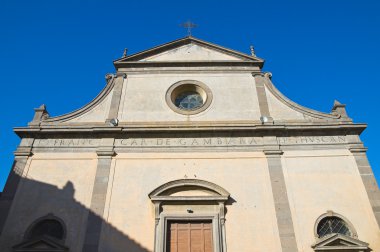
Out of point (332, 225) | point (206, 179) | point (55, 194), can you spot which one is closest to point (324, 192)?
point (332, 225)

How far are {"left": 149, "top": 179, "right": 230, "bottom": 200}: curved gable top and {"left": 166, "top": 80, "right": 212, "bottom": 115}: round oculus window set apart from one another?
3.47m

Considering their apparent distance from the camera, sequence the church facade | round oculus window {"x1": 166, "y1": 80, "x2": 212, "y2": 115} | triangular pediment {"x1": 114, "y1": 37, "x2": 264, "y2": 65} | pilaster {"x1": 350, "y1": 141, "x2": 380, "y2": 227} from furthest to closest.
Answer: triangular pediment {"x1": 114, "y1": 37, "x2": 264, "y2": 65}, round oculus window {"x1": 166, "y1": 80, "x2": 212, "y2": 115}, pilaster {"x1": 350, "y1": 141, "x2": 380, "y2": 227}, the church facade

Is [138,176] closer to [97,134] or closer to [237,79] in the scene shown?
[97,134]

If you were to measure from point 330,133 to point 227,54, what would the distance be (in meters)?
6.16

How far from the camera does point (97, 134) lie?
527 inches

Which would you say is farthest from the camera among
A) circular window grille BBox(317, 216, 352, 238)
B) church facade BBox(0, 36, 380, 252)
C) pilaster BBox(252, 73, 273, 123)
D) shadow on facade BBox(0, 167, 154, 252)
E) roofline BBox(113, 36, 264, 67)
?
roofline BBox(113, 36, 264, 67)

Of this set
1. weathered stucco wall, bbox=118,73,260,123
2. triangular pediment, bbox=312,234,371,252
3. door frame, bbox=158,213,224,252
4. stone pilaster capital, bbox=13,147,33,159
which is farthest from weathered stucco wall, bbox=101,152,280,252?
stone pilaster capital, bbox=13,147,33,159

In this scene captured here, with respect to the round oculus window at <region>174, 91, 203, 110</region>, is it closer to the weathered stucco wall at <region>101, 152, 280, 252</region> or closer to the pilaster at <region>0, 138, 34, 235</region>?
the weathered stucco wall at <region>101, 152, 280, 252</region>

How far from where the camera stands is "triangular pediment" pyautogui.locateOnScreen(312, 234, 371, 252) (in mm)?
10531

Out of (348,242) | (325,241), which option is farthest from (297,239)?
(348,242)

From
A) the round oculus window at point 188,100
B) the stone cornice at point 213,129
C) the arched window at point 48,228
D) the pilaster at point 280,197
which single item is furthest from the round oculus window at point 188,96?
the arched window at point 48,228

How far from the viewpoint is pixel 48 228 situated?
450 inches

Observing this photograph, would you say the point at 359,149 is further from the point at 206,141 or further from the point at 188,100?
the point at 188,100

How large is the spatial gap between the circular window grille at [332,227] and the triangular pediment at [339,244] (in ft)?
1.41
